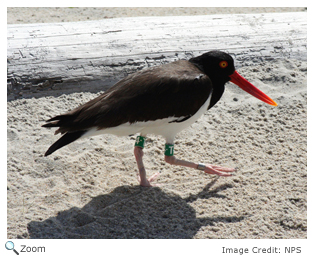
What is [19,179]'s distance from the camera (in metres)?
4.07

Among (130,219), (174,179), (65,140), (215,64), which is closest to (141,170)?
(174,179)

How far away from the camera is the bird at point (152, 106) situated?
3.62 metres

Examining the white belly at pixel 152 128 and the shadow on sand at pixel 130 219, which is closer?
the shadow on sand at pixel 130 219

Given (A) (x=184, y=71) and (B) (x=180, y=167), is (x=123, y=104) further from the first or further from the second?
(B) (x=180, y=167)

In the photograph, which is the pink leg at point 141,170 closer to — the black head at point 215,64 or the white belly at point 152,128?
the white belly at point 152,128

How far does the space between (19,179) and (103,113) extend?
1225 millimetres

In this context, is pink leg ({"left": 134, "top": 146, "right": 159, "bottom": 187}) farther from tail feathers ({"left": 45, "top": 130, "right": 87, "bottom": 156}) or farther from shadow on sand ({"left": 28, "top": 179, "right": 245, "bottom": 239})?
tail feathers ({"left": 45, "top": 130, "right": 87, "bottom": 156})

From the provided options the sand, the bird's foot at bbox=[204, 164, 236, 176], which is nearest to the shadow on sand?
the sand

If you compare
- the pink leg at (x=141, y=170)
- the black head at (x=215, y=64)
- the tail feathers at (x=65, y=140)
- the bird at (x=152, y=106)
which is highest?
the black head at (x=215, y=64)

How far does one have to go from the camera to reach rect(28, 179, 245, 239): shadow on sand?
3473 millimetres

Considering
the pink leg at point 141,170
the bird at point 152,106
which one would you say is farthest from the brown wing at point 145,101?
the pink leg at point 141,170

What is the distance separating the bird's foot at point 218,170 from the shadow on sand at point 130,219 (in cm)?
24

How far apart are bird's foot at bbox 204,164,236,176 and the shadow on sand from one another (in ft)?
0.78

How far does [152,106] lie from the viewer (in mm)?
3768
